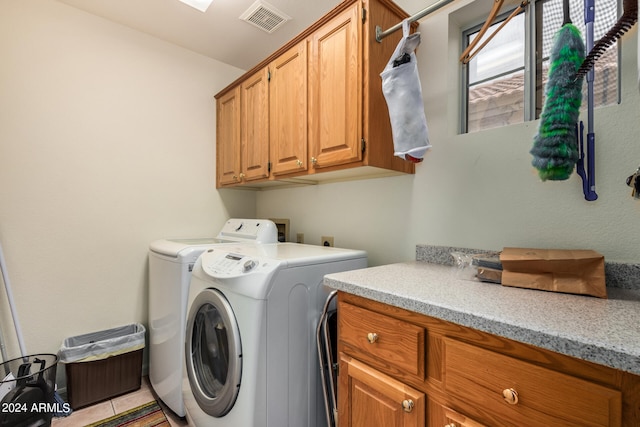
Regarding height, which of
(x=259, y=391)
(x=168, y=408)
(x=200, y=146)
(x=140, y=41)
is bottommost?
(x=168, y=408)

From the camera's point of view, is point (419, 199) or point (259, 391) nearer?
point (259, 391)

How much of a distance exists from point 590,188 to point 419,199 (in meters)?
0.67

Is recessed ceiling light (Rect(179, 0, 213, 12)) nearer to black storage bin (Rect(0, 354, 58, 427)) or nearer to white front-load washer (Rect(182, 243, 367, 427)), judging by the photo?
white front-load washer (Rect(182, 243, 367, 427))

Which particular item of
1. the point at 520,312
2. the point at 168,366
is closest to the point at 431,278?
the point at 520,312

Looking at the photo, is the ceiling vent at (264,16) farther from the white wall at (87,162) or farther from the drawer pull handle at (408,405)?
the drawer pull handle at (408,405)

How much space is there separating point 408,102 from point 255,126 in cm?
122

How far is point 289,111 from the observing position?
178 cm

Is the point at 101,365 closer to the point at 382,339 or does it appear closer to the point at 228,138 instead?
the point at 228,138

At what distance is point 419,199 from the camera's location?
1.53m

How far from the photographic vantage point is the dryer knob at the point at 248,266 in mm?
1231

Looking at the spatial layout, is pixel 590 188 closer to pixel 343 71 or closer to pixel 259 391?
pixel 343 71

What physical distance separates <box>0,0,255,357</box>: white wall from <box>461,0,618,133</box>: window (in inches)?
82.9

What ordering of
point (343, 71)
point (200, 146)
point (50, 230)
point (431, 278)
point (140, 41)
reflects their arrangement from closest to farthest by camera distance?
point (431, 278), point (343, 71), point (50, 230), point (140, 41), point (200, 146)

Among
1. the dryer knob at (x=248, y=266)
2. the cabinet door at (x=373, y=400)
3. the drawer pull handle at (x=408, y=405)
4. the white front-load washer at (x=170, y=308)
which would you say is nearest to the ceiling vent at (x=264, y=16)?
the white front-load washer at (x=170, y=308)
